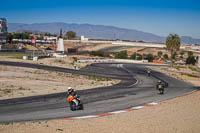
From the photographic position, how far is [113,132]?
40.7 feet

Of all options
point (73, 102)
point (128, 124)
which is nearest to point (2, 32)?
point (73, 102)

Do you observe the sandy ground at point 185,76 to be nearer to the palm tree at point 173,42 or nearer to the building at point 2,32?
the palm tree at point 173,42

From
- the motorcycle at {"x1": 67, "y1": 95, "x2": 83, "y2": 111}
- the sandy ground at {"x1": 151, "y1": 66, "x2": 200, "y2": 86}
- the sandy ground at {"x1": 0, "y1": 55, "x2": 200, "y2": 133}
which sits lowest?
the sandy ground at {"x1": 151, "y1": 66, "x2": 200, "y2": 86}

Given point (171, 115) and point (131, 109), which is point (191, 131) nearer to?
point (171, 115)

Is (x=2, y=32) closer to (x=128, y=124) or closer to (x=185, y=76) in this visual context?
(x=185, y=76)

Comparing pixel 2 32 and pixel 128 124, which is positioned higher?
pixel 2 32

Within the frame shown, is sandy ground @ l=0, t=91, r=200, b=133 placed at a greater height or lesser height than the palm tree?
lesser

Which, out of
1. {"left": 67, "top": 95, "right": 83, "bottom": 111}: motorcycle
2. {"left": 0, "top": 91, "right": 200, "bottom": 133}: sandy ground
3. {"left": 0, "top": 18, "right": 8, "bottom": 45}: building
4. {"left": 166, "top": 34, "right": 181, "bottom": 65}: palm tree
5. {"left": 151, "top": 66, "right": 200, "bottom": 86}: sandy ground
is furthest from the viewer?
{"left": 0, "top": 18, "right": 8, "bottom": 45}: building

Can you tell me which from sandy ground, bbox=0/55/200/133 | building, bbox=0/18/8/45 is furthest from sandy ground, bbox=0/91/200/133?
building, bbox=0/18/8/45

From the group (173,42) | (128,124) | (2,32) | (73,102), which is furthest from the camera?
(2,32)

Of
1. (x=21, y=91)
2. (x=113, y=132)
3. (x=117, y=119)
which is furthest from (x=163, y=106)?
(x=21, y=91)

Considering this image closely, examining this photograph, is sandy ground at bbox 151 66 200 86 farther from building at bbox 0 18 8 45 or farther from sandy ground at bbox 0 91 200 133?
building at bbox 0 18 8 45

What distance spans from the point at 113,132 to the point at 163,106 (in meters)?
8.71

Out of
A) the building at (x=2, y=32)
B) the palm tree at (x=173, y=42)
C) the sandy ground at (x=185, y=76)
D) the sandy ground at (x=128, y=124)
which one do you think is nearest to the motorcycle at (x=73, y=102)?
the sandy ground at (x=128, y=124)
